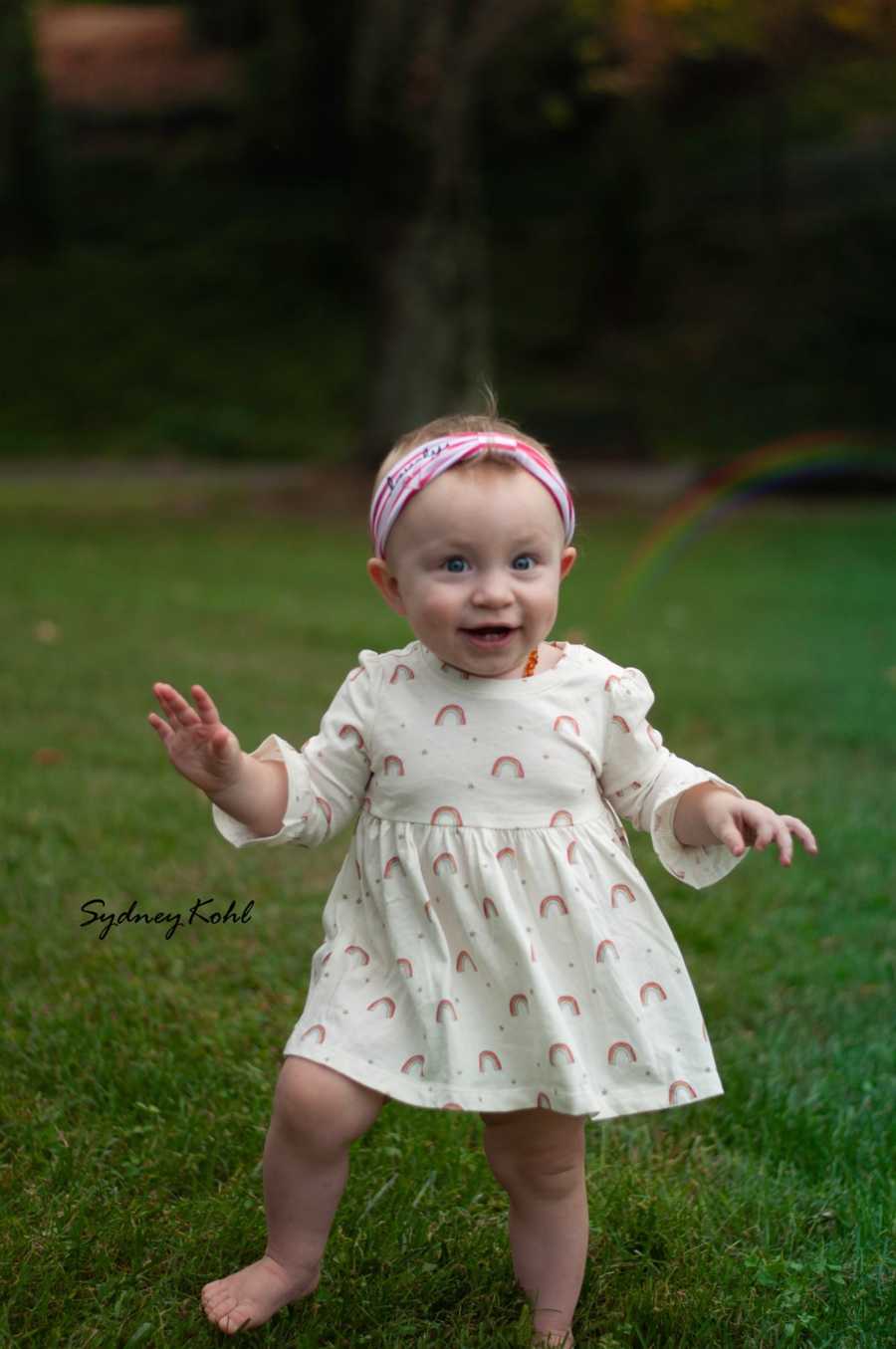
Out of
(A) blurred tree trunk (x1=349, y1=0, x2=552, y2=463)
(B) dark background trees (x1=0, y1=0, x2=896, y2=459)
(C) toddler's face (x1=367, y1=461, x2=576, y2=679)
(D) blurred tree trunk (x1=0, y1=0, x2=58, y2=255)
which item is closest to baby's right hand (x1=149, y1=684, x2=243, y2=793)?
(C) toddler's face (x1=367, y1=461, x2=576, y2=679)

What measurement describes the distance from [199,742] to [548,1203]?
770 mm

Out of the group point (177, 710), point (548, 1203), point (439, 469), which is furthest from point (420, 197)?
point (548, 1203)

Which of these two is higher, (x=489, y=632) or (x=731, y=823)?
(x=489, y=632)

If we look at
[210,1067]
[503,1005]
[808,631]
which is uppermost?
[503,1005]

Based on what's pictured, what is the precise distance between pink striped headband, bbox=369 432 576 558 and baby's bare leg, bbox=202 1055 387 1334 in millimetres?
718

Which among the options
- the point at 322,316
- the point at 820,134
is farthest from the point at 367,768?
the point at 820,134

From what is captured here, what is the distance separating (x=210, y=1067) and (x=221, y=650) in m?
4.51

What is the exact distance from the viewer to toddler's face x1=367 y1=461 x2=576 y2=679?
2.11 metres

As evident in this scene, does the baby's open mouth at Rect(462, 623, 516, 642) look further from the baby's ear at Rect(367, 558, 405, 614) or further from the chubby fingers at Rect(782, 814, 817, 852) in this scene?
the chubby fingers at Rect(782, 814, 817, 852)

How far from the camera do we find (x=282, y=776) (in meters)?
2.19

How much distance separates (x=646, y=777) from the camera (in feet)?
7.28

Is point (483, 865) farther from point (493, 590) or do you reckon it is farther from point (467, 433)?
point (467, 433)

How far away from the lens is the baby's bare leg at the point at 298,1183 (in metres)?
2.03

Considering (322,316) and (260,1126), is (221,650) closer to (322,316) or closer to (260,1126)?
(260,1126)
